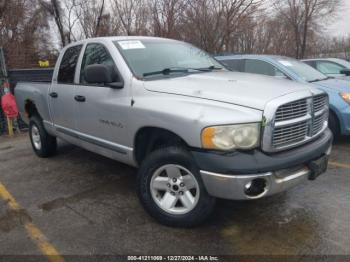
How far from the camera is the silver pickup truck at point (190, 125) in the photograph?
109 inches

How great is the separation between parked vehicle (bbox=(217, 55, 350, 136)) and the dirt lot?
0.99 metres

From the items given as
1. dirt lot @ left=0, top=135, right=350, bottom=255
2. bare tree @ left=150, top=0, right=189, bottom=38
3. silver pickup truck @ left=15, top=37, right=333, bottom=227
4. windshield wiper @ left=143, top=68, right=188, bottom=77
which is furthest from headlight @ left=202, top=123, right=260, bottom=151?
→ bare tree @ left=150, top=0, right=189, bottom=38

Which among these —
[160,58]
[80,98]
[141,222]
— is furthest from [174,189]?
[80,98]

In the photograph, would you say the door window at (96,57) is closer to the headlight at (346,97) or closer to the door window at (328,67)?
the headlight at (346,97)

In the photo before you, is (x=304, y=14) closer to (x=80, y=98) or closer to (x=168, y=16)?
(x=168, y=16)

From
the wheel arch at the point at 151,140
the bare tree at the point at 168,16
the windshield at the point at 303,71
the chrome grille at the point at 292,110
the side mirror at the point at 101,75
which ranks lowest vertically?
the wheel arch at the point at 151,140

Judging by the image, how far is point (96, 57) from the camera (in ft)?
13.9

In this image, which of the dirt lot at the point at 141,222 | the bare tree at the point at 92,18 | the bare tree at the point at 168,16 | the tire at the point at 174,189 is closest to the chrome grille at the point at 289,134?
the tire at the point at 174,189

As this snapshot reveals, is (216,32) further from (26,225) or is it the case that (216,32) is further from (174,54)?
(26,225)

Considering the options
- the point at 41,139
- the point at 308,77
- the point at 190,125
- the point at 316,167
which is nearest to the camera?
the point at 190,125

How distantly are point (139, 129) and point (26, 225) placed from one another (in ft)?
4.93

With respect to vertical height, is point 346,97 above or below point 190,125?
below

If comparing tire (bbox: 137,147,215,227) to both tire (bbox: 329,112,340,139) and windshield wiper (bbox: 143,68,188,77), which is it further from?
tire (bbox: 329,112,340,139)

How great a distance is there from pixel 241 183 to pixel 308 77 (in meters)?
4.33
